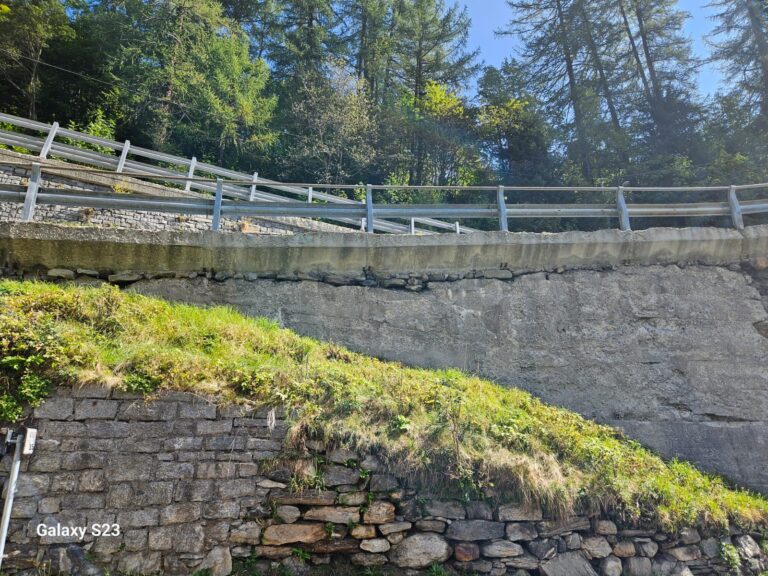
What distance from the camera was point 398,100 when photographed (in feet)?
78.8

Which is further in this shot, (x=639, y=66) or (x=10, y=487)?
(x=639, y=66)

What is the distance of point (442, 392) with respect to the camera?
5832 millimetres

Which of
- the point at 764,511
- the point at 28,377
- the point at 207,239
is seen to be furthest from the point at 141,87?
the point at 764,511

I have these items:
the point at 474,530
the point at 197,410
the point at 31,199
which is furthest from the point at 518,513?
the point at 31,199

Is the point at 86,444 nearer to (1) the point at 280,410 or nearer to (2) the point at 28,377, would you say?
(2) the point at 28,377

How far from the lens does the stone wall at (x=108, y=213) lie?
423 inches

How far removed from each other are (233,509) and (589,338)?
5.31 m

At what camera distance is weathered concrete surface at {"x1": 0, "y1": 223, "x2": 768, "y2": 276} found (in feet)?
22.1

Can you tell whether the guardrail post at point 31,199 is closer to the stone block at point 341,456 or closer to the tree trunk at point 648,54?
the stone block at point 341,456

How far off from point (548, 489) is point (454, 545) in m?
1.05

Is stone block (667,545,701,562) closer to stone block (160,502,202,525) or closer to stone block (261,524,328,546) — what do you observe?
stone block (261,524,328,546)

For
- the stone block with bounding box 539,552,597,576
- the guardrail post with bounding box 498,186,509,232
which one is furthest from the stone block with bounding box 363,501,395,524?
the guardrail post with bounding box 498,186,509,232

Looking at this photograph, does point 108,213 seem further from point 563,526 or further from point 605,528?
point 605,528

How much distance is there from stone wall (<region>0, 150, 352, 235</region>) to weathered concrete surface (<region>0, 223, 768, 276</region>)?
12.2ft
